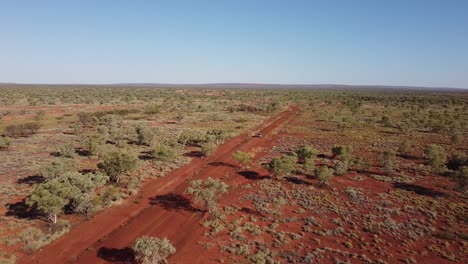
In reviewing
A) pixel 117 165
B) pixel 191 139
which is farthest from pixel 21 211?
pixel 191 139

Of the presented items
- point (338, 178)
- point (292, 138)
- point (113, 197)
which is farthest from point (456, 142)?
point (113, 197)

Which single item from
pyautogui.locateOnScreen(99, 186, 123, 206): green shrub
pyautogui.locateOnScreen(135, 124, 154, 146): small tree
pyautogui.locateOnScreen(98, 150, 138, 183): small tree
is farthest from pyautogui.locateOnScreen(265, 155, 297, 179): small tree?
pyautogui.locateOnScreen(135, 124, 154, 146): small tree

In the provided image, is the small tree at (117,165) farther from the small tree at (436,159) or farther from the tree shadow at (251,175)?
the small tree at (436,159)

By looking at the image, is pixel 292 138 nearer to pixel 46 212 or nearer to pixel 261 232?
pixel 261 232

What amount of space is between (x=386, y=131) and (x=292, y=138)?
1730cm

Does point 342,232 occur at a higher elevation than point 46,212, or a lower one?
lower

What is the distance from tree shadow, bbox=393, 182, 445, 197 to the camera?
820 inches

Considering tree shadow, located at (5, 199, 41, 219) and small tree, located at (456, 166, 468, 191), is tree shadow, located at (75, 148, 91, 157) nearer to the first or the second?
tree shadow, located at (5, 199, 41, 219)

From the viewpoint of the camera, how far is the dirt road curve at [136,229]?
500 inches

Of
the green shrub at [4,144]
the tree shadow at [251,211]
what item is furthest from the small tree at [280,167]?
the green shrub at [4,144]

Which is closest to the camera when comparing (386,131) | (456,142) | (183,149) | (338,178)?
(338,178)

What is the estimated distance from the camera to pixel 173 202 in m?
18.8

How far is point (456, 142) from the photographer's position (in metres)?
37.9

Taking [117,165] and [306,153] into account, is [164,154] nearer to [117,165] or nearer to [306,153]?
[117,165]
